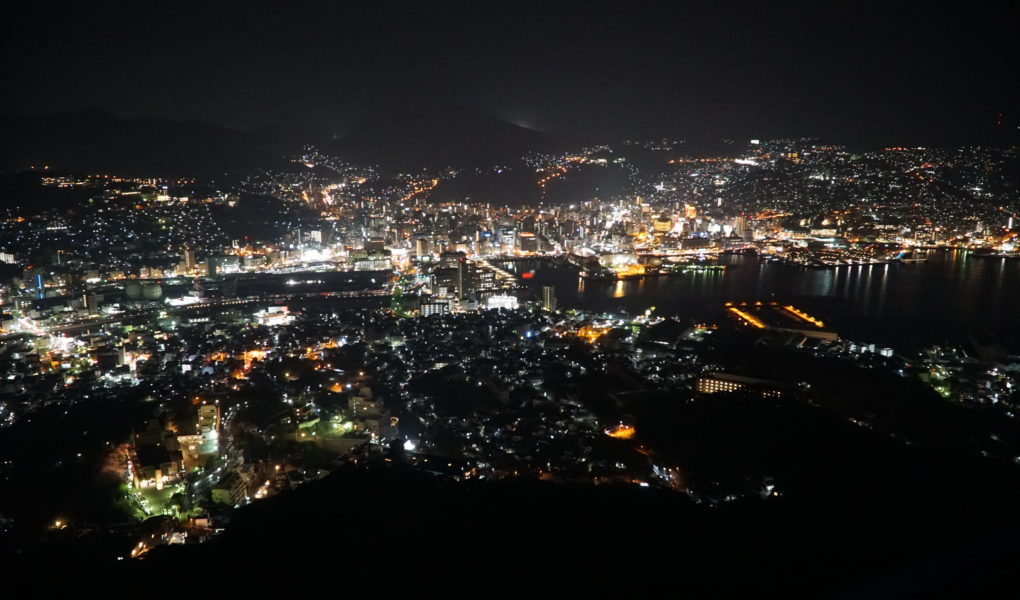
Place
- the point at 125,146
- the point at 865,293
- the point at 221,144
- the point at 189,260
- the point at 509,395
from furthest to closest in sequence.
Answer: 1. the point at 221,144
2. the point at 125,146
3. the point at 189,260
4. the point at 865,293
5. the point at 509,395

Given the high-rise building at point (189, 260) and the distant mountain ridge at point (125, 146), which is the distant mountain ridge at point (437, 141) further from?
the high-rise building at point (189, 260)

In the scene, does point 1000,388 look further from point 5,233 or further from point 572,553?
point 5,233

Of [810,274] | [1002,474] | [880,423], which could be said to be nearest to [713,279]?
[810,274]

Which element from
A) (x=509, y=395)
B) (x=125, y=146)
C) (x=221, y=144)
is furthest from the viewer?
(x=221, y=144)

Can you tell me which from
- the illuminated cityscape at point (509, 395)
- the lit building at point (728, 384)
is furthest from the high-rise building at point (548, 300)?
the lit building at point (728, 384)

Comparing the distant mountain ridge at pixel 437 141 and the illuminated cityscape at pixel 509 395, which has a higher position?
the distant mountain ridge at pixel 437 141

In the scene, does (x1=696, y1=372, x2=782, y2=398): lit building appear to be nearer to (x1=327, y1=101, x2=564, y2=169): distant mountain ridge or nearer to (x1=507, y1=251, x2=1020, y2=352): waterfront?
(x1=507, y1=251, x2=1020, y2=352): waterfront

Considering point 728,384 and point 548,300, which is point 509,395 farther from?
point 548,300

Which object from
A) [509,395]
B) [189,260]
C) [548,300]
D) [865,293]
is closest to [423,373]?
[509,395]
